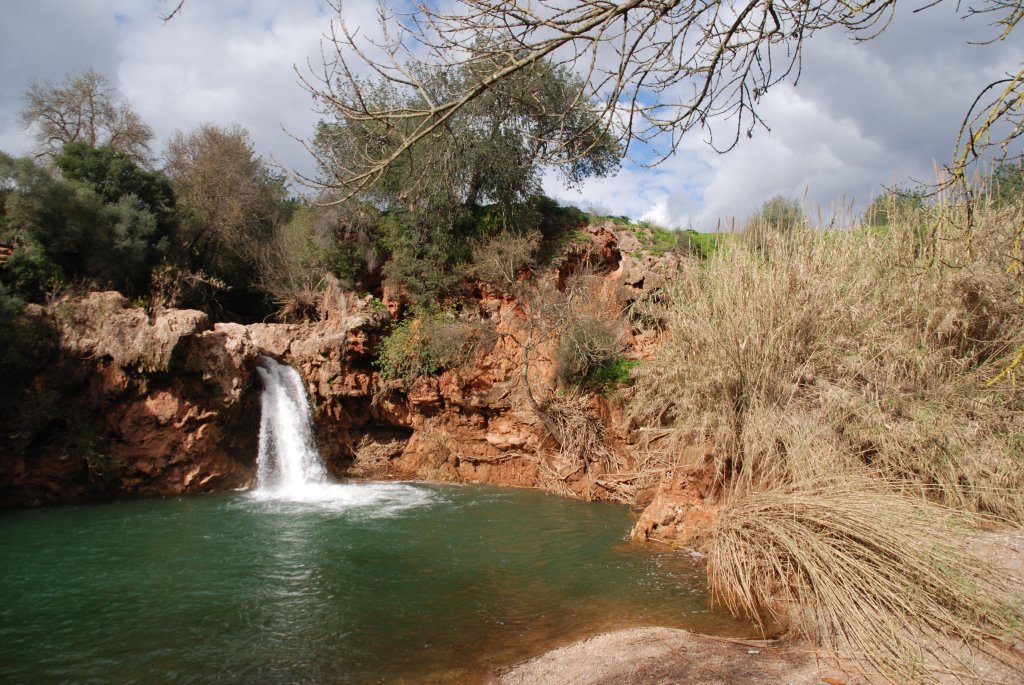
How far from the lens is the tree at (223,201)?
1947 cm

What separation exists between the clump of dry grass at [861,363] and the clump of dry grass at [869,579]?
1.12 metres

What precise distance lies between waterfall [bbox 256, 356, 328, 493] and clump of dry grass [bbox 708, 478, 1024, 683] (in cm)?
963

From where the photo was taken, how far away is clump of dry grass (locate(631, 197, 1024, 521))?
269 inches

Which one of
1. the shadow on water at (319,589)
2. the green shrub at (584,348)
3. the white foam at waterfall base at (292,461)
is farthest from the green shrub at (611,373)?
the white foam at waterfall base at (292,461)

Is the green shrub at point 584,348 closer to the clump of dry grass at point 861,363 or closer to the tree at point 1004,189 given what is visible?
the clump of dry grass at point 861,363

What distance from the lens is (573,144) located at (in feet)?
12.7

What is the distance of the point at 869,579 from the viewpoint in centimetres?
465

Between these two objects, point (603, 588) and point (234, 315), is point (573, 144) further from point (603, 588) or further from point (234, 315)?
point (234, 315)

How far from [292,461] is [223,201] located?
1098cm

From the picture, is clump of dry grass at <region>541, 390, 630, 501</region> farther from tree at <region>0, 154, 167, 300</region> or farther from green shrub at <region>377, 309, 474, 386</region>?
tree at <region>0, 154, 167, 300</region>

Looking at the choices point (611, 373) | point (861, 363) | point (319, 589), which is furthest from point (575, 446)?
point (319, 589)

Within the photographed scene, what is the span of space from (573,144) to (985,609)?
4146 mm

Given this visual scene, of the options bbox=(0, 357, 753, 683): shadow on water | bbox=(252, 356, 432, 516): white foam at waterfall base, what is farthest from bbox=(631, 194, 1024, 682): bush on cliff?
bbox=(252, 356, 432, 516): white foam at waterfall base

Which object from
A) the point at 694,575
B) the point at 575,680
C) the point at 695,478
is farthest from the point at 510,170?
the point at 575,680
